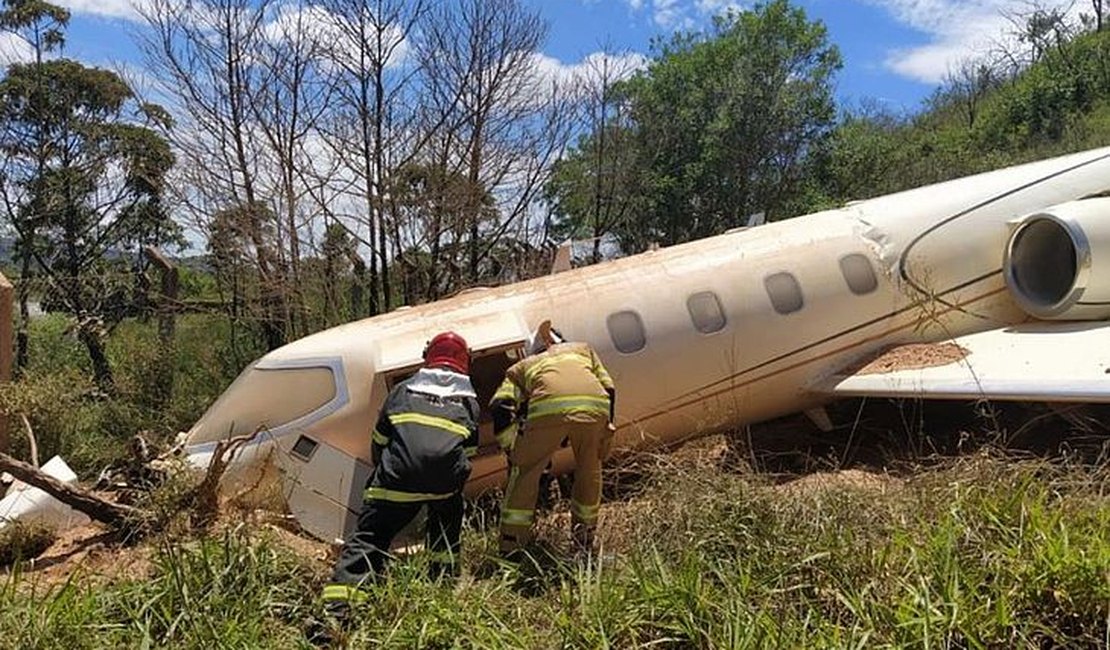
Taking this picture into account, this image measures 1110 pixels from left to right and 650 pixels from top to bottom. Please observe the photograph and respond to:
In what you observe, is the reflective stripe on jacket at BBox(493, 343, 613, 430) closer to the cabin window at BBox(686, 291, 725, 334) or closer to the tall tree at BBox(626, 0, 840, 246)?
the cabin window at BBox(686, 291, 725, 334)

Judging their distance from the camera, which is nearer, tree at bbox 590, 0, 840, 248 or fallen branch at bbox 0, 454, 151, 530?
fallen branch at bbox 0, 454, 151, 530

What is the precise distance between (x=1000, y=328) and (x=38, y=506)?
30.1 ft

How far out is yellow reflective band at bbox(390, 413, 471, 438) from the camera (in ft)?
19.2

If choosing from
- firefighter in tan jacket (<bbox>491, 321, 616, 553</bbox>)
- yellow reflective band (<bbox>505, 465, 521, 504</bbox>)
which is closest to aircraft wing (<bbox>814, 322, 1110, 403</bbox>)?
firefighter in tan jacket (<bbox>491, 321, 616, 553</bbox>)

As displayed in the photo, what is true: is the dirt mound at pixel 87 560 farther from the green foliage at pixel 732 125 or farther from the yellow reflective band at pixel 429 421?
the green foliage at pixel 732 125

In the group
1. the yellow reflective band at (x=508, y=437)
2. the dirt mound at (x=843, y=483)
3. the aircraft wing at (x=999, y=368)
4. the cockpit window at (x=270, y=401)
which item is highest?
the cockpit window at (x=270, y=401)

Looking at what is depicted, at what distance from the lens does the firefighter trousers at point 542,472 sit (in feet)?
20.2

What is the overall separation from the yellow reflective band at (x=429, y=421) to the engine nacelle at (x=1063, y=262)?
643 cm

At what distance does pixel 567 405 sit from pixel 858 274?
13.6 ft

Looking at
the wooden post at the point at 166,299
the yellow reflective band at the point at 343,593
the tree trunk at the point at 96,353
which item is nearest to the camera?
the yellow reflective band at the point at 343,593

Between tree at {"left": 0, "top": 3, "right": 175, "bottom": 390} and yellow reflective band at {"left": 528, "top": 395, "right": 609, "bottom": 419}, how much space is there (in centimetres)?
1618

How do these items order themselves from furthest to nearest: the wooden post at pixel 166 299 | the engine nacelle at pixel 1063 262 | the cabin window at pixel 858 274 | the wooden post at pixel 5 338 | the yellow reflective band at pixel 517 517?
the wooden post at pixel 166 299 → the wooden post at pixel 5 338 → the cabin window at pixel 858 274 → the engine nacelle at pixel 1063 262 → the yellow reflective band at pixel 517 517

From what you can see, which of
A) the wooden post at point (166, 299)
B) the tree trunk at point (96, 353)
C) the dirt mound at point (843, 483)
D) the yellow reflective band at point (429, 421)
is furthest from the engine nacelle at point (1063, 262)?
the tree trunk at point (96, 353)

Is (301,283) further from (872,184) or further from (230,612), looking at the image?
(872,184)
